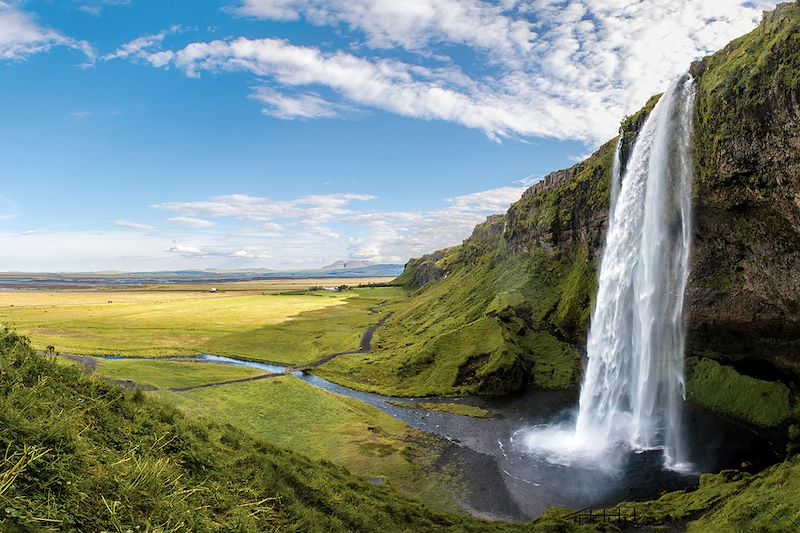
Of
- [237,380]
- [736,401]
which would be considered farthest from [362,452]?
[736,401]

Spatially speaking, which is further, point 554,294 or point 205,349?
point 205,349

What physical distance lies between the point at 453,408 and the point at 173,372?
43.0 metres

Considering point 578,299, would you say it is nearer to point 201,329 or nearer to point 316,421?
point 316,421

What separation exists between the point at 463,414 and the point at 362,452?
17546mm

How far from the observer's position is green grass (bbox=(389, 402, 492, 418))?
55.7 m

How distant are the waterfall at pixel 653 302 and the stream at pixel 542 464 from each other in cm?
356

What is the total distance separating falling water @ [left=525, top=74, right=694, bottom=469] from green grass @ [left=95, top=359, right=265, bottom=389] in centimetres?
4641

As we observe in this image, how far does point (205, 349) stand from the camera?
303ft

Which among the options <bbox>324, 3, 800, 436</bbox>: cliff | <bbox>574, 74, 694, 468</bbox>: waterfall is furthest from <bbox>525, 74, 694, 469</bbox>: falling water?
<bbox>324, 3, 800, 436</bbox>: cliff

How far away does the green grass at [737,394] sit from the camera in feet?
142

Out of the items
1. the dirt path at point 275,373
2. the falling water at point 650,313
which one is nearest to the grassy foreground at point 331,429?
the dirt path at point 275,373

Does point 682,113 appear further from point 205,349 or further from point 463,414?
point 205,349

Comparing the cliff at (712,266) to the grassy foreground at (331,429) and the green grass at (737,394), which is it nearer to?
the green grass at (737,394)

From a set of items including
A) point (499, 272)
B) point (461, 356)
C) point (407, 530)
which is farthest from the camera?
point (499, 272)
